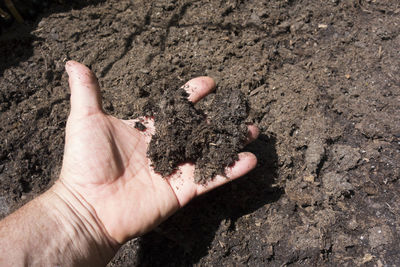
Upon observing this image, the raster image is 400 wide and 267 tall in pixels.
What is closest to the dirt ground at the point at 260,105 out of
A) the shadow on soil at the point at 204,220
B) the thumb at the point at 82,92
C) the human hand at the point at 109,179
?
the shadow on soil at the point at 204,220

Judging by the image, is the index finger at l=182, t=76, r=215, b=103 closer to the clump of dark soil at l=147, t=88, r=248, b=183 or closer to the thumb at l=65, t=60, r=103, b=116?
the clump of dark soil at l=147, t=88, r=248, b=183

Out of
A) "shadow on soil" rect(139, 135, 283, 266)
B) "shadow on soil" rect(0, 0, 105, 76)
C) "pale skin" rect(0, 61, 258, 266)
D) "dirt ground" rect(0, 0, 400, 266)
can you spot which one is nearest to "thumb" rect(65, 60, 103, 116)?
"pale skin" rect(0, 61, 258, 266)

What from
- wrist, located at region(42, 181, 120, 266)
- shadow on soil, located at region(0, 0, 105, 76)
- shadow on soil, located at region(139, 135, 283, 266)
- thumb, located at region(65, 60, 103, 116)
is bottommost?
shadow on soil, located at region(139, 135, 283, 266)

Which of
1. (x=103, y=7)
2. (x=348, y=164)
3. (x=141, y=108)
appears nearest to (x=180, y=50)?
(x=141, y=108)

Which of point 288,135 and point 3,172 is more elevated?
point 3,172

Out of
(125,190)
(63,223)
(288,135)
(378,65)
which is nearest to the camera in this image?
(63,223)

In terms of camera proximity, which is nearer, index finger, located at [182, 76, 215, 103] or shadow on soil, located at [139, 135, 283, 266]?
shadow on soil, located at [139, 135, 283, 266]

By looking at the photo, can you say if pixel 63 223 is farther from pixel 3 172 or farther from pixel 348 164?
pixel 348 164
